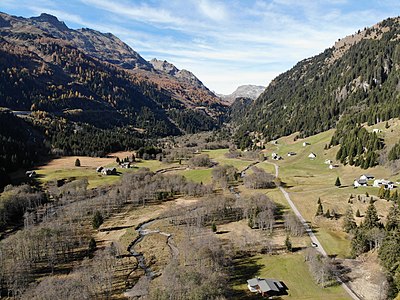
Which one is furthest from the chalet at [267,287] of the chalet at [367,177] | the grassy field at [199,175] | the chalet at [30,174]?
the chalet at [30,174]

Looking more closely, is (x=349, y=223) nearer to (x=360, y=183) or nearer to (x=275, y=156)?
(x=360, y=183)

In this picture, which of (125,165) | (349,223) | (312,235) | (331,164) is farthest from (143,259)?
(331,164)

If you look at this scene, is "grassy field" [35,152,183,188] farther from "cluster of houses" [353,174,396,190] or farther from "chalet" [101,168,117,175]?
"cluster of houses" [353,174,396,190]

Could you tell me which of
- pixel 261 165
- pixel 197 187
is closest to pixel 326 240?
pixel 197 187

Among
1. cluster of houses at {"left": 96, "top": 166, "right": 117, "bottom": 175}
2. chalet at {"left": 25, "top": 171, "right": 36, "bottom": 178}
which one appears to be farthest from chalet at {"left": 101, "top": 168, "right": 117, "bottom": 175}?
chalet at {"left": 25, "top": 171, "right": 36, "bottom": 178}

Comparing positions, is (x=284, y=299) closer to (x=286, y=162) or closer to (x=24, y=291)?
(x=24, y=291)
